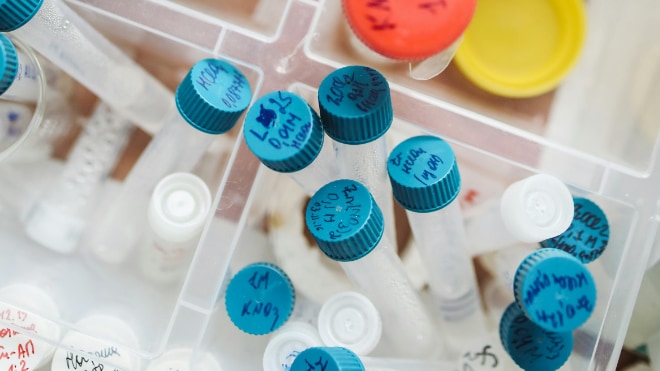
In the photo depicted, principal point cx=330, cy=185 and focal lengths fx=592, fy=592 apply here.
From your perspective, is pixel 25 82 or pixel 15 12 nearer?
pixel 15 12

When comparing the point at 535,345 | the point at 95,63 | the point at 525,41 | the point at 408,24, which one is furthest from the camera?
the point at 525,41

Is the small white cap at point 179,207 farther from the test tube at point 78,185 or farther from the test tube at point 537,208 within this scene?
the test tube at point 537,208

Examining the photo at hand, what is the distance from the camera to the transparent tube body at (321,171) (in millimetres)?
557

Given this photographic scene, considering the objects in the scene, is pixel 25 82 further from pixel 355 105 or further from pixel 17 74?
pixel 355 105

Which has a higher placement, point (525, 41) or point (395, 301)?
point (525, 41)

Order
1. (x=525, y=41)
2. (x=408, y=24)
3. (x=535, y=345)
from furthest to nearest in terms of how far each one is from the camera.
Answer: (x=525, y=41) → (x=535, y=345) → (x=408, y=24)

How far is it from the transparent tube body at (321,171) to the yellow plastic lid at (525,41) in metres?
0.26

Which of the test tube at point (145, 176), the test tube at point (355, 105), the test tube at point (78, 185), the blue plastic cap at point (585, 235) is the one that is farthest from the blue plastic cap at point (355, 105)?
the test tube at point (78, 185)

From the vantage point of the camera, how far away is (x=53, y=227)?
65cm

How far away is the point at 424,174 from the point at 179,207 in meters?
0.26

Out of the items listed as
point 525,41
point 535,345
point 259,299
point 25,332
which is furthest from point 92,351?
point 525,41

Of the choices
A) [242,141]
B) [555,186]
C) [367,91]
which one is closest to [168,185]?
[242,141]

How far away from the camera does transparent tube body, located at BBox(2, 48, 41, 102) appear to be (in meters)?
0.58

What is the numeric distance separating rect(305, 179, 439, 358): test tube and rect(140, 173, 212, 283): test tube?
0.52ft
